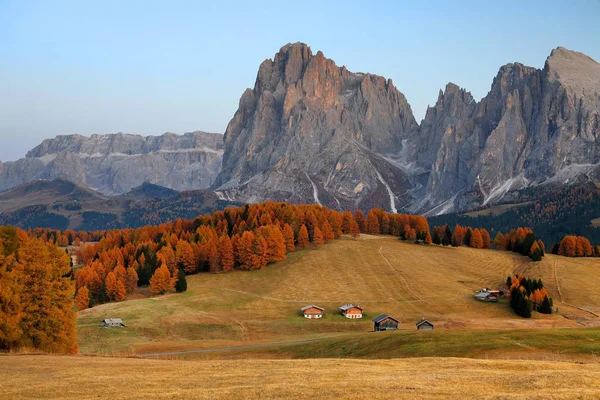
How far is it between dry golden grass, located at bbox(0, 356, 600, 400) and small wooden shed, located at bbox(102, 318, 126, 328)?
172 feet

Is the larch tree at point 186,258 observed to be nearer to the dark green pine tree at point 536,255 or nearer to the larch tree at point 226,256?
the larch tree at point 226,256

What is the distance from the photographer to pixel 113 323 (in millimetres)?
98438

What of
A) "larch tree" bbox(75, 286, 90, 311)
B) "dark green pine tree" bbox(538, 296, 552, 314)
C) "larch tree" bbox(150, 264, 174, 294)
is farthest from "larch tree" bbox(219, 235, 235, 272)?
"dark green pine tree" bbox(538, 296, 552, 314)

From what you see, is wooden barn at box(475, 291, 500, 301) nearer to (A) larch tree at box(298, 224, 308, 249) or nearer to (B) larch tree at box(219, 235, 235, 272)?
(A) larch tree at box(298, 224, 308, 249)

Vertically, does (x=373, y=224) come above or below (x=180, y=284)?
above

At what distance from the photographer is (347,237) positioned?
17938 cm

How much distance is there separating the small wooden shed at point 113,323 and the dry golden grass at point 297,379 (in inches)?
2067

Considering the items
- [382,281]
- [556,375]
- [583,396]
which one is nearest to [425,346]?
[556,375]

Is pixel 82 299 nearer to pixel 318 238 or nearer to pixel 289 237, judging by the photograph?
pixel 289 237

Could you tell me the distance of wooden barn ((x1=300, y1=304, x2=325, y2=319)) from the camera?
109m

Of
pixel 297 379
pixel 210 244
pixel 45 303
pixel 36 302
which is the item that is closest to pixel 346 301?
pixel 210 244

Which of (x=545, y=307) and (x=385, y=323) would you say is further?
(x=545, y=307)

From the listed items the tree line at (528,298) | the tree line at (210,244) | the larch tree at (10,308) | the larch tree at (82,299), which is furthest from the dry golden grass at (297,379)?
the tree line at (210,244)

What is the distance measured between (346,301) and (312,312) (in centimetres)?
1261
